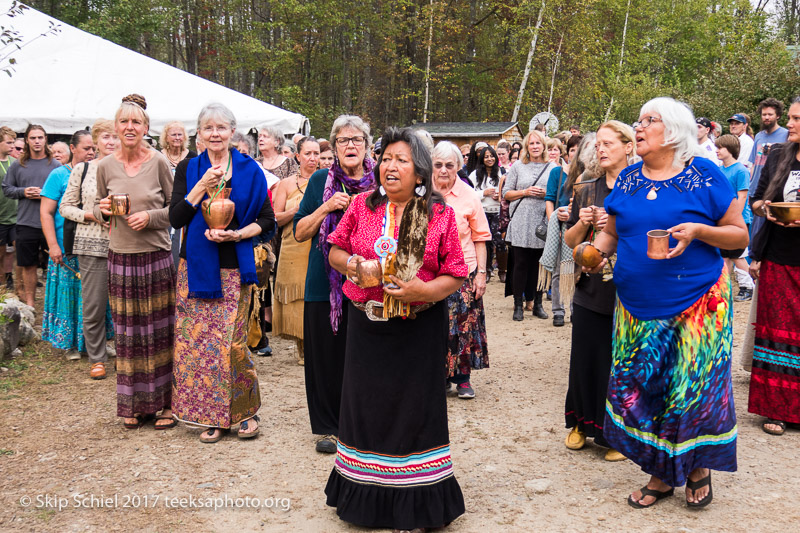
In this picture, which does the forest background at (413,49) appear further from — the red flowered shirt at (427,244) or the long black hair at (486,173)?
the red flowered shirt at (427,244)

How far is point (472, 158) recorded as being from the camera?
11.5 metres

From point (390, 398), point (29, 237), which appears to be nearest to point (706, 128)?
point (390, 398)

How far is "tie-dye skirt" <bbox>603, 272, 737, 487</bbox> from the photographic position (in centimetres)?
357

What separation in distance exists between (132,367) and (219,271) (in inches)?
43.4

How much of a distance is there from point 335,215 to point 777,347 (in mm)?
3432

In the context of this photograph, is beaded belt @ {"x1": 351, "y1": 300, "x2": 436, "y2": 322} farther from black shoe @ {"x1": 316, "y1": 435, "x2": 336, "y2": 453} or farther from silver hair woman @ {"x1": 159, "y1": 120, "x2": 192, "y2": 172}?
silver hair woman @ {"x1": 159, "y1": 120, "x2": 192, "y2": 172}

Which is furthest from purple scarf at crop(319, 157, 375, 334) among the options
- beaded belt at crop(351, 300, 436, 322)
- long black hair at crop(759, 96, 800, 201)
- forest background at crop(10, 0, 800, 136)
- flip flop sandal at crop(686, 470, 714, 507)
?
forest background at crop(10, 0, 800, 136)

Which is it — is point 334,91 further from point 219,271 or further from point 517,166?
point 219,271

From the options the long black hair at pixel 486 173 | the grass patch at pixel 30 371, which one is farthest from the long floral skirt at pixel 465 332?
the long black hair at pixel 486 173

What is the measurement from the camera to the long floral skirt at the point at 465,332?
18.7ft

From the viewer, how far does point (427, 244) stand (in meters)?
3.34

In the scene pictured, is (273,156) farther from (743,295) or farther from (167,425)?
(743,295)

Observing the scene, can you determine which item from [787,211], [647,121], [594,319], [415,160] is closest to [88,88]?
[415,160]

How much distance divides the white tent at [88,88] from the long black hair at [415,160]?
9.49m
